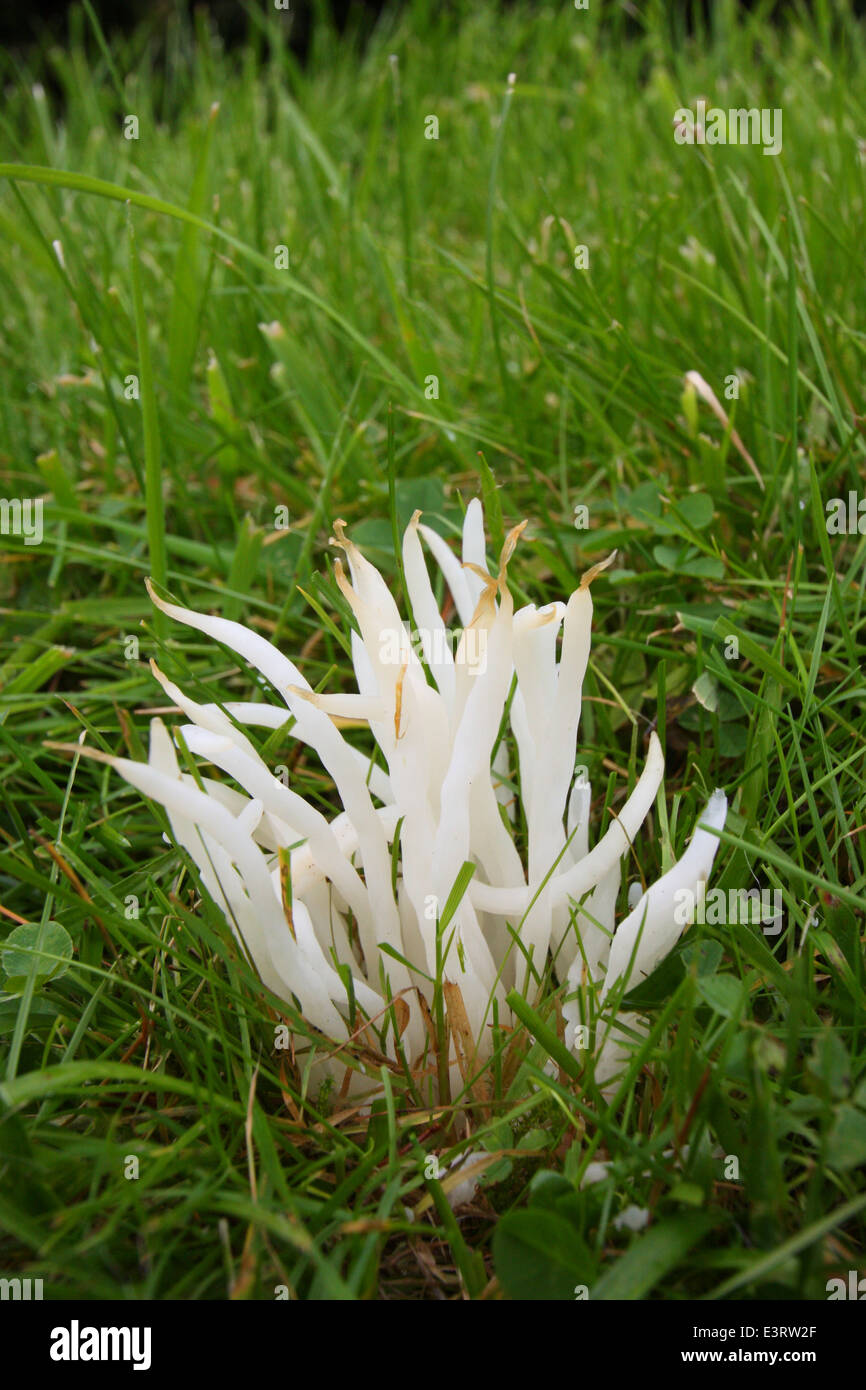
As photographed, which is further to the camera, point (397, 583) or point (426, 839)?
point (397, 583)

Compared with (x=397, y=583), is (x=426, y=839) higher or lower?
lower

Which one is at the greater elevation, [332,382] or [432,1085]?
[332,382]
